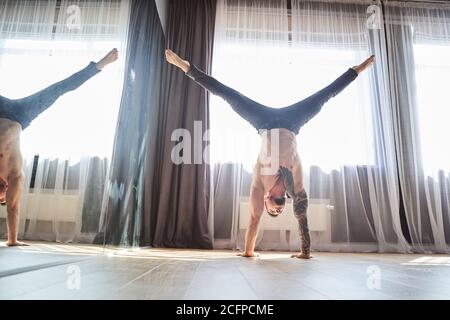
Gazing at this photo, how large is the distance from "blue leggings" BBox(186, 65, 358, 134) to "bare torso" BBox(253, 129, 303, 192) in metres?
0.07

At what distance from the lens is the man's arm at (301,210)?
185 centimetres

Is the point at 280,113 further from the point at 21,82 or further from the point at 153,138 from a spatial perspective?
the point at 21,82

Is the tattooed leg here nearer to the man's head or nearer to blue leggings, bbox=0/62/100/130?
the man's head

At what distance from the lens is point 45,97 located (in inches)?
36.3

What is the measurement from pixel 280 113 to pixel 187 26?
5.85ft

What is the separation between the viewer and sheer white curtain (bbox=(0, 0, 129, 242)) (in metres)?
0.85

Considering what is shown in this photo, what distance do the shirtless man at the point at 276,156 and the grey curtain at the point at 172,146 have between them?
0.89 metres

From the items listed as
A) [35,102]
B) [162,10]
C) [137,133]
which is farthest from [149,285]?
[162,10]

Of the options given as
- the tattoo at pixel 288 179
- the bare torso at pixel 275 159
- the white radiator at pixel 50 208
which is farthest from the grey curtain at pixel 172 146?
the white radiator at pixel 50 208

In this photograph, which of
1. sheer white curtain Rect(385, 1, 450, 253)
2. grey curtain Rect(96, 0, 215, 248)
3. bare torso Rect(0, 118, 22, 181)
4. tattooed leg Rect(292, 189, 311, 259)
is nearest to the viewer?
bare torso Rect(0, 118, 22, 181)

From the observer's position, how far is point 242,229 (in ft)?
9.21

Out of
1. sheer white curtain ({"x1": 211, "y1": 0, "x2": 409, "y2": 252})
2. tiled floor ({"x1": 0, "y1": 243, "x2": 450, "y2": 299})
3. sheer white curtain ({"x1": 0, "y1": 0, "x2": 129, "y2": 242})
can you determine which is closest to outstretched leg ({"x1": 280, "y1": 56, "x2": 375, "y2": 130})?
sheer white curtain ({"x1": 211, "y1": 0, "x2": 409, "y2": 252})

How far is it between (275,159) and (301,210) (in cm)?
36

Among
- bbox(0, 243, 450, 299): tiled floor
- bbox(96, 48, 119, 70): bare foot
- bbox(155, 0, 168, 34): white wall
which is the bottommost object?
bbox(0, 243, 450, 299): tiled floor
